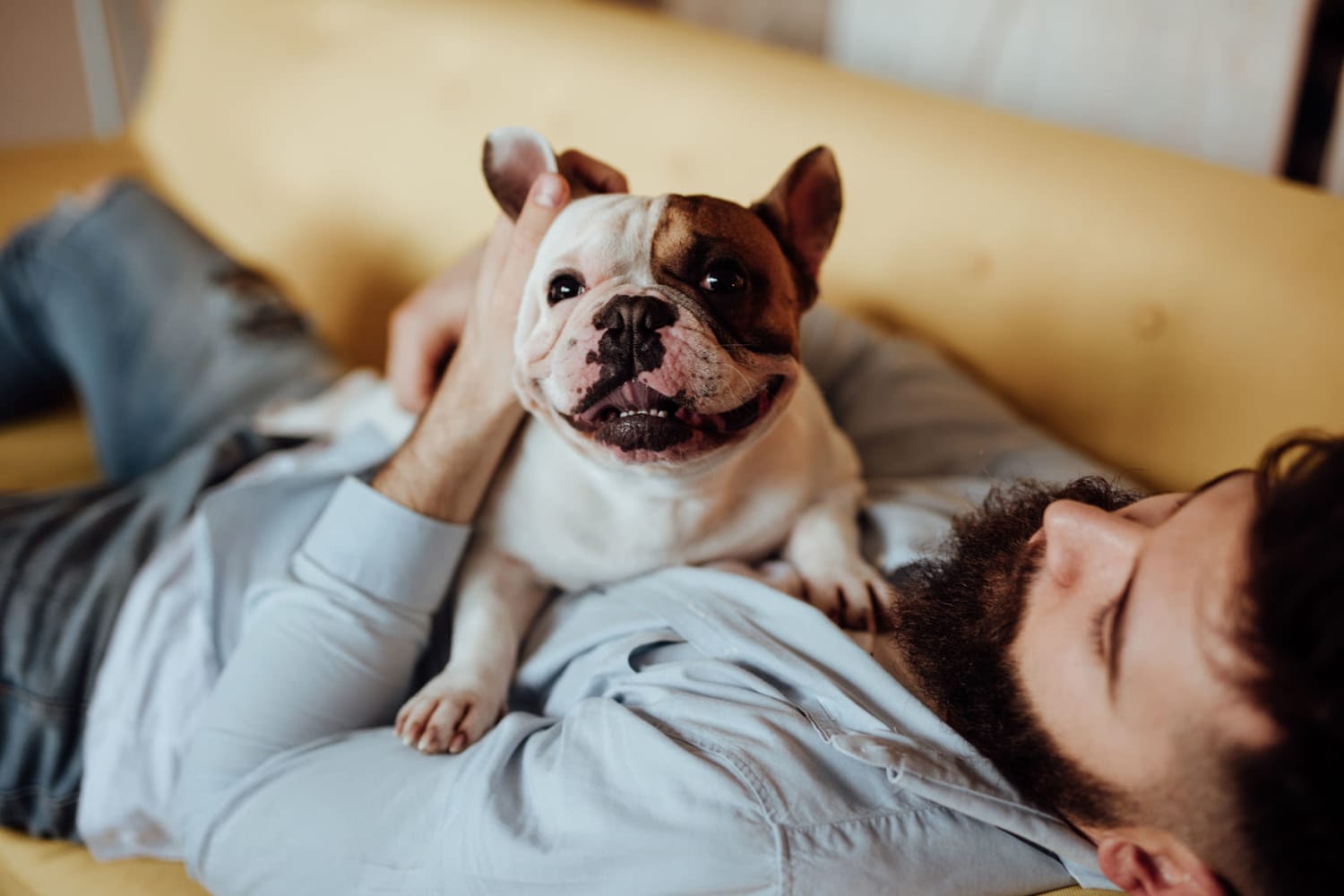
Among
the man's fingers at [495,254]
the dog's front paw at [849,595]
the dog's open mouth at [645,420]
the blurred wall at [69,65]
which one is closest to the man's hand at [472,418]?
the man's fingers at [495,254]

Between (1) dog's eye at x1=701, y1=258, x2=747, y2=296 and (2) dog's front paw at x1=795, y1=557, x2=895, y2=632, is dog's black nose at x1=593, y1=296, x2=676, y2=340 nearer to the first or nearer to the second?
(1) dog's eye at x1=701, y1=258, x2=747, y2=296

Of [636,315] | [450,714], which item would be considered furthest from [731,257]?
[450,714]

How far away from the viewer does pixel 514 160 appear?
102 centimetres

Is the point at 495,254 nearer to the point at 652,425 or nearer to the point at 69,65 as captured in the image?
the point at 652,425

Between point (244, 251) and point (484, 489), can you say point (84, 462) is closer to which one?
point (244, 251)

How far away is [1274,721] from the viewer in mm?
635

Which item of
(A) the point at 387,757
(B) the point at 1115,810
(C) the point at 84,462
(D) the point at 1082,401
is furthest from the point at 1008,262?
(C) the point at 84,462

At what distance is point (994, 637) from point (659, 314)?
1.20 feet

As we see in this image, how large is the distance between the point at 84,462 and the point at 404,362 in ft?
3.13

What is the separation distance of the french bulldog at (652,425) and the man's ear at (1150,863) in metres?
0.33

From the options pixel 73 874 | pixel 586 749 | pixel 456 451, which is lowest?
pixel 73 874

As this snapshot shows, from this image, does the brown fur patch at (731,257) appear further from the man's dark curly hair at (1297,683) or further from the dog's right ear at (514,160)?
the man's dark curly hair at (1297,683)

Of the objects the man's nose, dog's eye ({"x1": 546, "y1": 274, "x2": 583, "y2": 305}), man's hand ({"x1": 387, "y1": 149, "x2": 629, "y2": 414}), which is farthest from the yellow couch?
dog's eye ({"x1": 546, "y1": 274, "x2": 583, "y2": 305})

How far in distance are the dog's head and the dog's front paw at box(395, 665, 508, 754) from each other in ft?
0.82
